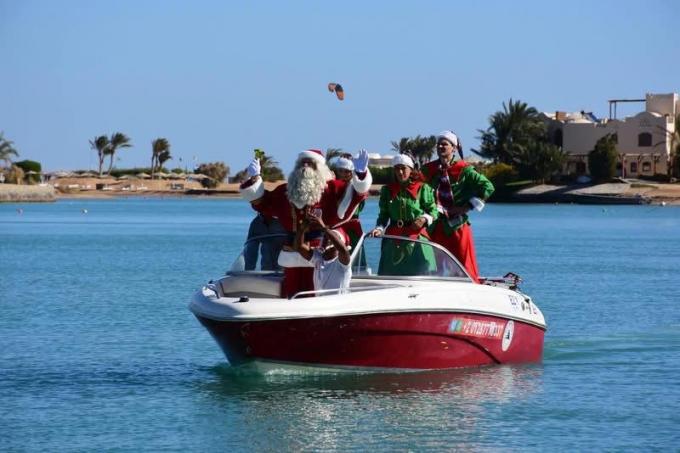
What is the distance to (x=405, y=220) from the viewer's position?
589 inches

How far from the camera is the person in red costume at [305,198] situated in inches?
539

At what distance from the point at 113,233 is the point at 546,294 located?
43.2m

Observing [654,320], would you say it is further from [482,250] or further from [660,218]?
[660,218]

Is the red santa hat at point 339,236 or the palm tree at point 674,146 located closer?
the red santa hat at point 339,236

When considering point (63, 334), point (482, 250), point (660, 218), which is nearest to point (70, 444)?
point (63, 334)

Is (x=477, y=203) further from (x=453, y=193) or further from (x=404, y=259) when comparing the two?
(x=404, y=259)

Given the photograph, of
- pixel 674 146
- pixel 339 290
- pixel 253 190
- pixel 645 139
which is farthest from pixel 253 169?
pixel 645 139

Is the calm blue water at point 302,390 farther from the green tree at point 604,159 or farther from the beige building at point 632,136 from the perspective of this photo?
the beige building at point 632,136

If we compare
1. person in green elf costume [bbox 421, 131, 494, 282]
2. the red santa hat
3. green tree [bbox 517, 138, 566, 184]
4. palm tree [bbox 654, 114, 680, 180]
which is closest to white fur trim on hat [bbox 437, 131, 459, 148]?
person in green elf costume [bbox 421, 131, 494, 282]

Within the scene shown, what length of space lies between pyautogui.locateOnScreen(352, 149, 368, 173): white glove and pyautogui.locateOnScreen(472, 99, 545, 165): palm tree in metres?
116

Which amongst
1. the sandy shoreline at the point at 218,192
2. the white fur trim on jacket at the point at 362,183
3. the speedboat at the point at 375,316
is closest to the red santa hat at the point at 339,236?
the speedboat at the point at 375,316

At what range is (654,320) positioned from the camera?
2325 cm

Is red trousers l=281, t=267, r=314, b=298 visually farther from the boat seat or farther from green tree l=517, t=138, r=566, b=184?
green tree l=517, t=138, r=566, b=184

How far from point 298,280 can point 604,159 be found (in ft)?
359
